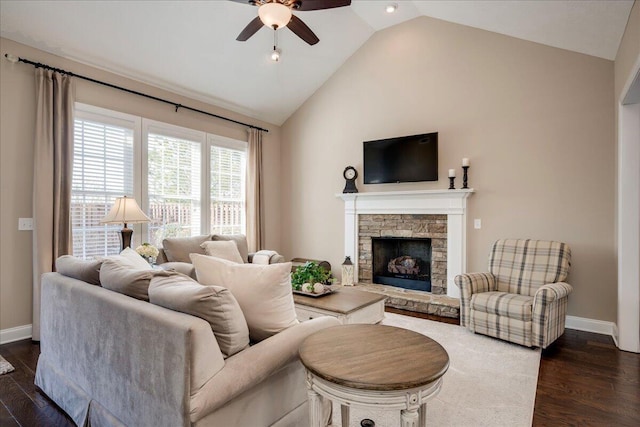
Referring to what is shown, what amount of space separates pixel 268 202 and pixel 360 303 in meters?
3.61

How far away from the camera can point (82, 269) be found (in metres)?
2.16

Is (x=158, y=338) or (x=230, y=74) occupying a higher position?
(x=230, y=74)

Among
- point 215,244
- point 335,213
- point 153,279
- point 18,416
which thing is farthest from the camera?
point 335,213

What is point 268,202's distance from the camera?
6293 mm

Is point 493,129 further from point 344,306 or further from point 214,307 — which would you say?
point 214,307

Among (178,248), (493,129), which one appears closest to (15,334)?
(178,248)

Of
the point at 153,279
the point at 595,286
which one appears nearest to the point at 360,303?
the point at 153,279

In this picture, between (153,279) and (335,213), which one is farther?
(335,213)

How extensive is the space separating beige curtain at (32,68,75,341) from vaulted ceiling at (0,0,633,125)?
0.49 metres

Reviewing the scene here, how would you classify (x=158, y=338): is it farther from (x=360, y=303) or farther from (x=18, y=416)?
(x=360, y=303)

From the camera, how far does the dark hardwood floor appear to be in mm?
2123

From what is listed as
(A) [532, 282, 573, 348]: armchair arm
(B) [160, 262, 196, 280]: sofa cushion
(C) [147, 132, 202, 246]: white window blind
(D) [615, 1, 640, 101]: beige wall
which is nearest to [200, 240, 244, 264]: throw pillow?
(B) [160, 262, 196, 280]: sofa cushion

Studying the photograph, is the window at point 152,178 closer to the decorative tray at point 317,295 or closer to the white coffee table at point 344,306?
the decorative tray at point 317,295

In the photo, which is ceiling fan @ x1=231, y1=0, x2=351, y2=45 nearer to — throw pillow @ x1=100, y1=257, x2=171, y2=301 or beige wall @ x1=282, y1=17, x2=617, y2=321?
throw pillow @ x1=100, y1=257, x2=171, y2=301
